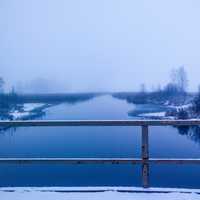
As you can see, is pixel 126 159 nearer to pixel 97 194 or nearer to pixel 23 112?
pixel 97 194

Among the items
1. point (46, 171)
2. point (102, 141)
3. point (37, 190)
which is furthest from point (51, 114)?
point (37, 190)

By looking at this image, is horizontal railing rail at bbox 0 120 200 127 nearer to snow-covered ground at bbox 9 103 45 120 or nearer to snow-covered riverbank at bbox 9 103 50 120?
snow-covered ground at bbox 9 103 45 120

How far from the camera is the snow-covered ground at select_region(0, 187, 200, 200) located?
4164mm

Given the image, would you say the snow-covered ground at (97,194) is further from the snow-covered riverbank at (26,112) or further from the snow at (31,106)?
the snow at (31,106)

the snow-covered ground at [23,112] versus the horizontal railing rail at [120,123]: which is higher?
the horizontal railing rail at [120,123]

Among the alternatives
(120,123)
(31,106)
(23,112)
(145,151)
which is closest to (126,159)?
(145,151)

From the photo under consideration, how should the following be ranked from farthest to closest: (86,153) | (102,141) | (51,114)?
(102,141)
(86,153)
(51,114)

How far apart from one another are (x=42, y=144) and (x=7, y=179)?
4.87 metres

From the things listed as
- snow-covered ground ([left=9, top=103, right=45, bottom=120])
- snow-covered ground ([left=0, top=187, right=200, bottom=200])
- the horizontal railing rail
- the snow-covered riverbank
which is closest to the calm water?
snow-covered ground ([left=9, top=103, right=45, bottom=120])

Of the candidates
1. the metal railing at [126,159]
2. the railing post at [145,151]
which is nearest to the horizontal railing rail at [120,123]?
the metal railing at [126,159]

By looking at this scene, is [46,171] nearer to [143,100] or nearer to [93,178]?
[93,178]

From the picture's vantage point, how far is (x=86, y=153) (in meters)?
23.6

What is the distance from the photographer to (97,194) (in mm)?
4301

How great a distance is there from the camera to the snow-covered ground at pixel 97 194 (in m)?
4.16
